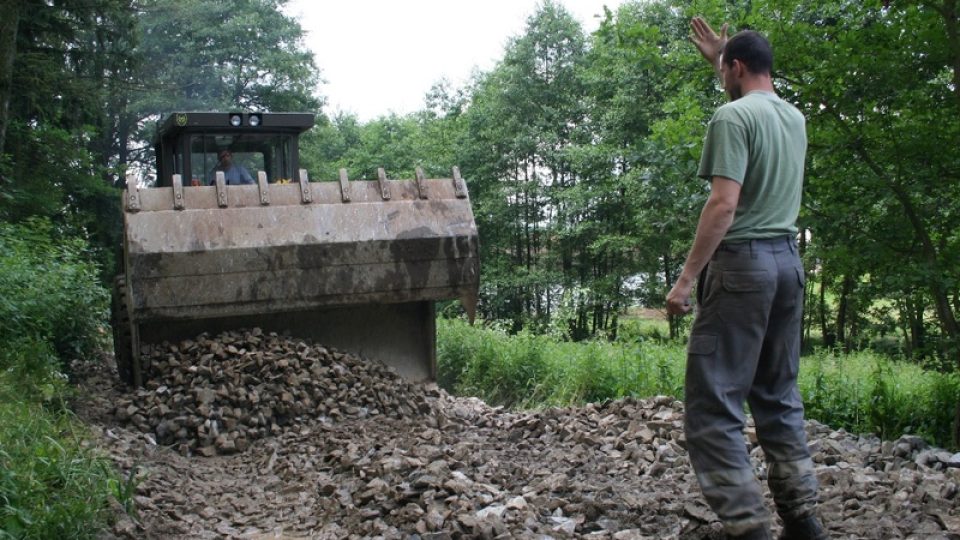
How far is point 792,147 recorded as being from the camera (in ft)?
10.6

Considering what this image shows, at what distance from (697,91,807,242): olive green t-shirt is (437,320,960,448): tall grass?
3365 millimetres

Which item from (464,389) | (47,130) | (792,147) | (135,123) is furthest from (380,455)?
(135,123)

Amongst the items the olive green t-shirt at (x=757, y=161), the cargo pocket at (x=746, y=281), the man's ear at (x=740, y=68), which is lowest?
the cargo pocket at (x=746, y=281)

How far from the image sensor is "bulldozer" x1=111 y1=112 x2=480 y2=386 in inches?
251

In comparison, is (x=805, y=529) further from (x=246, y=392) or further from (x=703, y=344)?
(x=246, y=392)

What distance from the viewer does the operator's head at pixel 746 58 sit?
327 cm

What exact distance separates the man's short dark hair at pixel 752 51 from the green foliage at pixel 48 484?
314 centimetres

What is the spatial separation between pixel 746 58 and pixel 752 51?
32mm

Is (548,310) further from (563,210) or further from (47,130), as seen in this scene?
(47,130)

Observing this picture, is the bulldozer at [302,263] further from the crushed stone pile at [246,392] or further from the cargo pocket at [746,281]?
the cargo pocket at [746,281]

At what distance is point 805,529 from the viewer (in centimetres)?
317

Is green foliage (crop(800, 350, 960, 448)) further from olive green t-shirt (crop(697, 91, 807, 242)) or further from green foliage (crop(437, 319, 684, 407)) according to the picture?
olive green t-shirt (crop(697, 91, 807, 242))

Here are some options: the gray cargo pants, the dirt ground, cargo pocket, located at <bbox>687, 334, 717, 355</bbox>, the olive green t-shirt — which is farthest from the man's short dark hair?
the dirt ground

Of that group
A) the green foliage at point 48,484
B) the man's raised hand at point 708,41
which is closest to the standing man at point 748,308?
the man's raised hand at point 708,41
